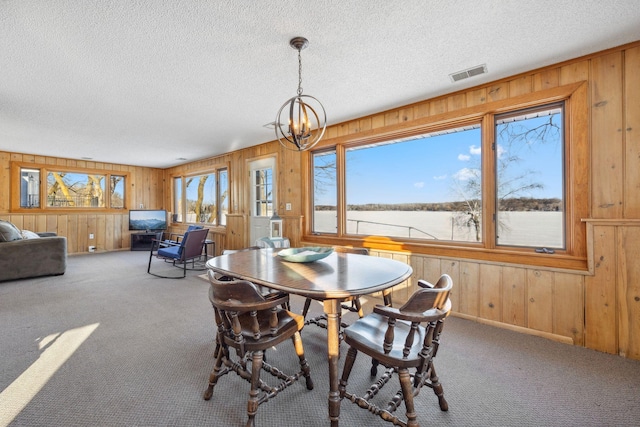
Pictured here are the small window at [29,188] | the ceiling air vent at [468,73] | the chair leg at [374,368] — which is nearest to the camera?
the chair leg at [374,368]

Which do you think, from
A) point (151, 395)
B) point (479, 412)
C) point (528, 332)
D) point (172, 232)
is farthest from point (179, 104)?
point (172, 232)

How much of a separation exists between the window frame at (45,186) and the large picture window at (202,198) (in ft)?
4.09

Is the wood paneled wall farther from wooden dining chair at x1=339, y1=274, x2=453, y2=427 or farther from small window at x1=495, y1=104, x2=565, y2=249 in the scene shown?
small window at x1=495, y1=104, x2=565, y2=249

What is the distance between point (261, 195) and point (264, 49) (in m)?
3.47

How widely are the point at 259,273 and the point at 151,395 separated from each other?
100 cm

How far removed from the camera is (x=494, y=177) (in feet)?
9.44

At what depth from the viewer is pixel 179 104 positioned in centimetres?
342

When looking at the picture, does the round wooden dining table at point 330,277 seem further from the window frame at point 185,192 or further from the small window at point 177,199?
the small window at point 177,199

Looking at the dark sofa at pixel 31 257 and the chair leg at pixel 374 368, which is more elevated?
the dark sofa at pixel 31 257

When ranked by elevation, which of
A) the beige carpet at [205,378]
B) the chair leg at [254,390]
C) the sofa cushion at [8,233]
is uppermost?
the sofa cushion at [8,233]

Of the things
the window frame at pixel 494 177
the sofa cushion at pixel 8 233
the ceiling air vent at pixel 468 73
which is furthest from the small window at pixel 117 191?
the ceiling air vent at pixel 468 73

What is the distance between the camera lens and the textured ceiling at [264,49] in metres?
1.82

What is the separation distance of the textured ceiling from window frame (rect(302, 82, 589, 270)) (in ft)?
0.91

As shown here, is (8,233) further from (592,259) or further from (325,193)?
(592,259)
